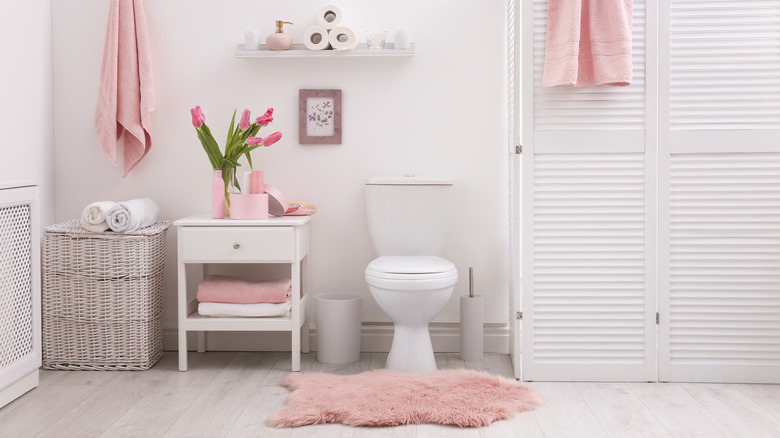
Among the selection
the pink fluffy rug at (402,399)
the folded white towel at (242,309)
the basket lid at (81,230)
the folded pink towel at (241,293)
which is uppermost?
the basket lid at (81,230)

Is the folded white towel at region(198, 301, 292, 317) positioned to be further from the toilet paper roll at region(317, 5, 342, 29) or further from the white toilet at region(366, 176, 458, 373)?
the toilet paper roll at region(317, 5, 342, 29)

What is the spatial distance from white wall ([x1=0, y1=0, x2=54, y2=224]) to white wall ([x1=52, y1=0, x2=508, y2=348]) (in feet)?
0.25

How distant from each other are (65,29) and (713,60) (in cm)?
269

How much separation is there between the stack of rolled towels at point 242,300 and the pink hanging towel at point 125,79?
75cm

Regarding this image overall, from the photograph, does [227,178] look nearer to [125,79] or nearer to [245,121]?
[245,121]

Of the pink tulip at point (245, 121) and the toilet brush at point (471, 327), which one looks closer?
the pink tulip at point (245, 121)

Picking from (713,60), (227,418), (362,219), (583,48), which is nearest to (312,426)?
(227,418)

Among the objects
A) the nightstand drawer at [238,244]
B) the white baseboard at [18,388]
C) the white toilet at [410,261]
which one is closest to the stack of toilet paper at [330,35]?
the white toilet at [410,261]

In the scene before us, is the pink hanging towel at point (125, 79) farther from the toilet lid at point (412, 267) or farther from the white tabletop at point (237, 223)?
the toilet lid at point (412, 267)

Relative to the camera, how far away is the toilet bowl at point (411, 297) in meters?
2.78

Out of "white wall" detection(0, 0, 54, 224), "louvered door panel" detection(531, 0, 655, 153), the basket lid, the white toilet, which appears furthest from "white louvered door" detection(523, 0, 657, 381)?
"white wall" detection(0, 0, 54, 224)

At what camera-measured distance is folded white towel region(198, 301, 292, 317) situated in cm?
297

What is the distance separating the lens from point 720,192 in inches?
110

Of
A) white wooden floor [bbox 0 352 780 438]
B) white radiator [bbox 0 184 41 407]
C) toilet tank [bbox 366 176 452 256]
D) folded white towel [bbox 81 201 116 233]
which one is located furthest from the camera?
toilet tank [bbox 366 176 452 256]
